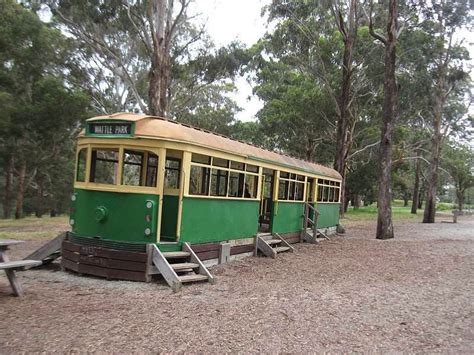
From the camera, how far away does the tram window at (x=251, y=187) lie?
11.4 meters

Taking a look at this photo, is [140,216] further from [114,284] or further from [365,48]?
[365,48]

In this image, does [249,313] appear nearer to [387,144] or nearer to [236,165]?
[236,165]

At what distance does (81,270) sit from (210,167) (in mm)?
3007

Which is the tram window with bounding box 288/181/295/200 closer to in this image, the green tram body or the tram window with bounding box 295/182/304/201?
the tram window with bounding box 295/182/304/201

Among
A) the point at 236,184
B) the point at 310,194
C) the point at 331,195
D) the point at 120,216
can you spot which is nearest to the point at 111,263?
the point at 120,216

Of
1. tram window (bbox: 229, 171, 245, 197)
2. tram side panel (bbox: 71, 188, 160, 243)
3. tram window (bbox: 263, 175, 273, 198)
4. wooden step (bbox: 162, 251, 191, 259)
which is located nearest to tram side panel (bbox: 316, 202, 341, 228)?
tram window (bbox: 263, 175, 273, 198)

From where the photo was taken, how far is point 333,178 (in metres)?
18.4

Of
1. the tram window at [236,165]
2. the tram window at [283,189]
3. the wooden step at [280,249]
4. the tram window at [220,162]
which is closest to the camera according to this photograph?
the tram window at [220,162]

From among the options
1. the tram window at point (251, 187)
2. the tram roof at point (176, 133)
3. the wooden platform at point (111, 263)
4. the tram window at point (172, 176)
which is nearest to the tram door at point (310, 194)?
the tram window at point (251, 187)

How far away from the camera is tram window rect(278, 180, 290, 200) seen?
1363cm

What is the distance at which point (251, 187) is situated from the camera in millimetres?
11617

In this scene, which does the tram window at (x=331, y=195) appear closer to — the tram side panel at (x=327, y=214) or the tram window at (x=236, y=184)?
the tram side panel at (x=327, y=214)

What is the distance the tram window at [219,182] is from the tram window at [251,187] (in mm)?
1195

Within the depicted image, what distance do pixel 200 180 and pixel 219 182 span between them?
761 millimetres
